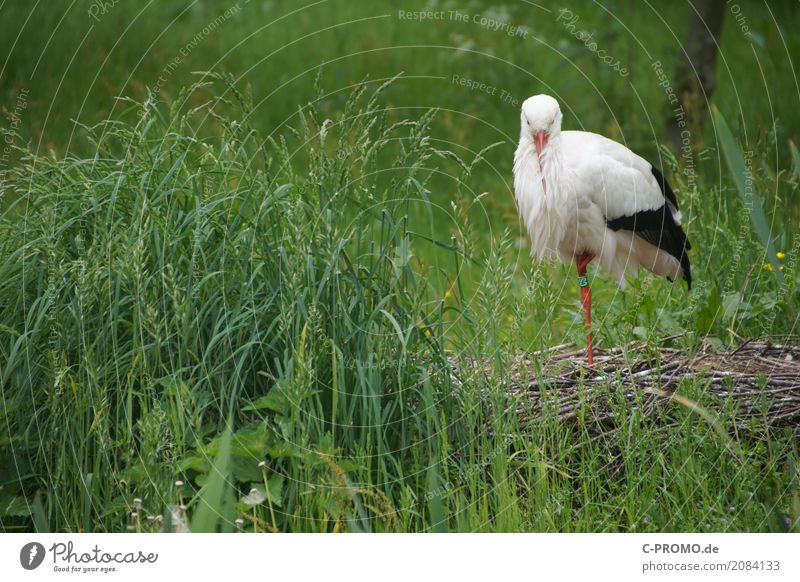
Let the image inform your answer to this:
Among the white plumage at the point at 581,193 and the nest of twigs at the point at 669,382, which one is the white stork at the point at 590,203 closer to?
the white plumage at the point at 581,193

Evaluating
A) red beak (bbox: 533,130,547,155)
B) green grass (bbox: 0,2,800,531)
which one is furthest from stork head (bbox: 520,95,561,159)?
green grass (bbox: 0,2,800,531)

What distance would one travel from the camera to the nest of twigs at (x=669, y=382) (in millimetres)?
3717

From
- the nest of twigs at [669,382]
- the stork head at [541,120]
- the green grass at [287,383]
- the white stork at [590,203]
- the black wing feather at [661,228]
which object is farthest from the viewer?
the black wing feather at [661,228]

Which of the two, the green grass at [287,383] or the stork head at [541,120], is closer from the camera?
the green grass at [287,383]

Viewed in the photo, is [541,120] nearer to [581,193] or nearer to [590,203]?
[581,193]

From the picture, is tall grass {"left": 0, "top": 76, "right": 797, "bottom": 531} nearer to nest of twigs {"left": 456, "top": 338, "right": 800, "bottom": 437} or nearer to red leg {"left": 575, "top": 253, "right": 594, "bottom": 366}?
nest of twigs {"left": 456, "top": 338, "right": 800, "bottom": 437}

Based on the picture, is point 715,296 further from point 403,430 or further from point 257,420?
point 257,420

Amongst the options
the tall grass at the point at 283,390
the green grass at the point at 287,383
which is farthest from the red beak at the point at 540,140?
the tall grass at the point at 283,390

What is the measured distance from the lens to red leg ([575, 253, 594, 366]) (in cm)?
434

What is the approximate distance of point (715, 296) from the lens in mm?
4543

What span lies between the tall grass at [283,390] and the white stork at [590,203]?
0.93m

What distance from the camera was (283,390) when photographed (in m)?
3.24

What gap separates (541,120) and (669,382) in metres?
1.18
